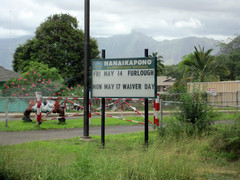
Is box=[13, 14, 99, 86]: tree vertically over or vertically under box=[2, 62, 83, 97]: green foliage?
over

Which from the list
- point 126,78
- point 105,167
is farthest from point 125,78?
point 105,167

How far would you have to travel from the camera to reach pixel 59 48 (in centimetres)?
4453

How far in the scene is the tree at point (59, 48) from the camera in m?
44.2

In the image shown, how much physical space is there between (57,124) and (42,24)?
104 ft

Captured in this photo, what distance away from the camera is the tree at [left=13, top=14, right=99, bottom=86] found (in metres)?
44.2

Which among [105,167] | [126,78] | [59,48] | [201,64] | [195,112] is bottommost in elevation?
[105,167]

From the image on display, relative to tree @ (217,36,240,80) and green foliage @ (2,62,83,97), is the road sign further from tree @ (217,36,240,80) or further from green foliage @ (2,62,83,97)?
tree @ (217,36,240,80)

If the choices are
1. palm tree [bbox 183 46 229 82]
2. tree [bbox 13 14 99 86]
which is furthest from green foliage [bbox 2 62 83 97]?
palm tree [bbox 183 46 229 82]

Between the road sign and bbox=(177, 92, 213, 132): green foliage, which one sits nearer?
the road sign

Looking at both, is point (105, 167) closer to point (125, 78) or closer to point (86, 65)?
point (125, 78)

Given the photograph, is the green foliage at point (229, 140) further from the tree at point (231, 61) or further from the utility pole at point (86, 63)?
the tree at point (231, 61)

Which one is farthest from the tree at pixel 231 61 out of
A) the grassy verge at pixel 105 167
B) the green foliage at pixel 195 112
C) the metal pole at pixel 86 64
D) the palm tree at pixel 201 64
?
the grassy verge at pixel 105 167

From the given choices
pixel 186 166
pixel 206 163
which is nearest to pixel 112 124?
pixel 206 163

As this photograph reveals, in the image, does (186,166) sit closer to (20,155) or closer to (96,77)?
(20,155)
